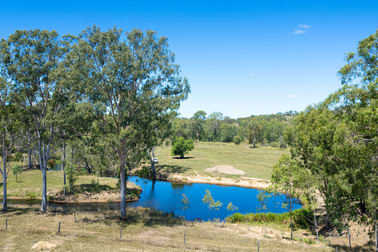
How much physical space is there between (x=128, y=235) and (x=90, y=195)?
27417 millimetres

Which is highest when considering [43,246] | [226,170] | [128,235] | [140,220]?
[43,246]

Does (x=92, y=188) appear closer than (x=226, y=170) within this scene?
Yes

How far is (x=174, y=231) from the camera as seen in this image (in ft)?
99.0

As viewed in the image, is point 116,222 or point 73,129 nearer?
point 116,222

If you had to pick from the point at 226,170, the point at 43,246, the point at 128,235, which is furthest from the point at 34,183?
the point at 226,170

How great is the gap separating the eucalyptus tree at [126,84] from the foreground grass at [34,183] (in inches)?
1049

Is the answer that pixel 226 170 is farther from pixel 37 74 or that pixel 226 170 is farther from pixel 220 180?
pixel 37 74

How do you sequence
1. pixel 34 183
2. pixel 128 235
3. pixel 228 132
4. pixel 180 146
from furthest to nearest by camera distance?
1. pixel 228 132
2. pixel 180 146
3. pixel 34 183
4. pixel 128 235

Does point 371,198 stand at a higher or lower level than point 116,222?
higher

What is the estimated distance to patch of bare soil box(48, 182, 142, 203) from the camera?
4993 cm

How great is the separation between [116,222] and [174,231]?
7865 mm

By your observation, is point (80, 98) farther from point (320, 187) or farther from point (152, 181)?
point (152, 181)

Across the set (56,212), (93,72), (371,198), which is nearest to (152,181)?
(56,212)

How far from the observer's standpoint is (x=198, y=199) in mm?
56000
